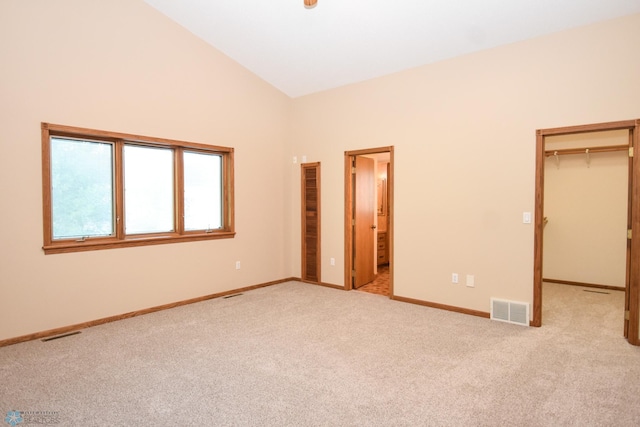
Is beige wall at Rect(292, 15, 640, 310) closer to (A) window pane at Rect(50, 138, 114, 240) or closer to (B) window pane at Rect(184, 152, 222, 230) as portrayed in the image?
(B) window pane at Rect(184, 152, 222, 230)

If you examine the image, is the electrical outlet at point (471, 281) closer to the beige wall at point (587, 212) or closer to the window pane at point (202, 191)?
the beige wall at point (587, 212)

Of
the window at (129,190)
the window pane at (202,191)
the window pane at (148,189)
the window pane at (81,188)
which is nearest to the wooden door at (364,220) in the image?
the window at (129,190)

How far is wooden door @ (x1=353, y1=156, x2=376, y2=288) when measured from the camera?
548 cm

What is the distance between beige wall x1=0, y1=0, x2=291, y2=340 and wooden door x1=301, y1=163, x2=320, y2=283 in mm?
643

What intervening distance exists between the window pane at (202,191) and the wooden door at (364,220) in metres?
2.04

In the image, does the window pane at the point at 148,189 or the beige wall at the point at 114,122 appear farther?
the window pane at the point at 148,189

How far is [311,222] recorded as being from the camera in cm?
582

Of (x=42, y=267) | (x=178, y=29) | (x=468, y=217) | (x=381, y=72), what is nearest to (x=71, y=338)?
(x=42, y=267)

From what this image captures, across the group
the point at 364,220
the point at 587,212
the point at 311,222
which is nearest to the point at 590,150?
the point at 587,212

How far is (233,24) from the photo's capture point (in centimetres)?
430

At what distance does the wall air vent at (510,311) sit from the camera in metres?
3.79

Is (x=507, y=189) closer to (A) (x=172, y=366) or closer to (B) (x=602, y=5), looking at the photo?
(B) (x=602, y=5)

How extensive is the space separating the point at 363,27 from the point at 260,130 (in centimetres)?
224

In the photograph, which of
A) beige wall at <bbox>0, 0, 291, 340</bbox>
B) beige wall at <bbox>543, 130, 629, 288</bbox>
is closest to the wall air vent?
beige wall at <bbox>543, 130, 629, 288</bbox>
